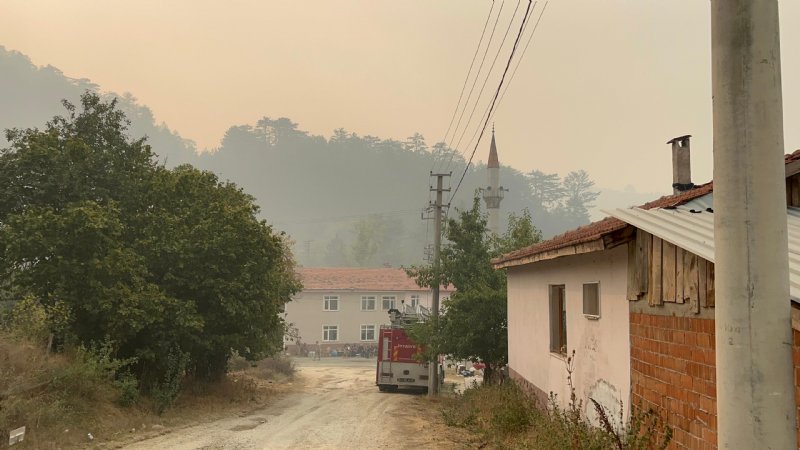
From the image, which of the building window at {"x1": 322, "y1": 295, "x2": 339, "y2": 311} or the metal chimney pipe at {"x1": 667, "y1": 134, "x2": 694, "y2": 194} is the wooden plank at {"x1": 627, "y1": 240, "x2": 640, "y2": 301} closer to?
the metal chimney pipe at {"x1": 667, "y1": 134, "x2": 694, "y2": 194}

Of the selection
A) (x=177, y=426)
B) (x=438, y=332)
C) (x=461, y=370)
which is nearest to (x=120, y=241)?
(x=177, y=426)

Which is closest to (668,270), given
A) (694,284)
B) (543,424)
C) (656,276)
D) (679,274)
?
(679,274)

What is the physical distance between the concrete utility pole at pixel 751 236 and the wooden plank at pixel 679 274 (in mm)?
2880

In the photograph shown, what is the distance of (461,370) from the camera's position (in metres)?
38.4

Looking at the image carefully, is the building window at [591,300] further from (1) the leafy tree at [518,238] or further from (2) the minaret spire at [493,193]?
(2) the minaret spire at [493,193]

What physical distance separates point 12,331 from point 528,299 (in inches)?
483

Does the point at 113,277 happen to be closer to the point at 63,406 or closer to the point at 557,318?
the point at 63,406

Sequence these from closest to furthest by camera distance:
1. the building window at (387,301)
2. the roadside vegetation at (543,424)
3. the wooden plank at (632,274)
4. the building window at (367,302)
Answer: the roadside vegetation at (543,424) → the wooden plank at (632,274) → the building window at (367,302) → the building window at (387,301)

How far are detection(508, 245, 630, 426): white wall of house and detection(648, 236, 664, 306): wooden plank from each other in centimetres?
102

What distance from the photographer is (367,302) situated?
5869 centimetres

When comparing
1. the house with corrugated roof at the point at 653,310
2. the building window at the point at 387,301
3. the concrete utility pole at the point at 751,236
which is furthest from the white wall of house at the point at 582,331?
the building window at the point at 387,301

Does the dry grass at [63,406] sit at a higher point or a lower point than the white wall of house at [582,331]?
lower

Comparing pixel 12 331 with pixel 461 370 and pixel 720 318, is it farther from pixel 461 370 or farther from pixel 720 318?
pixel 461 370

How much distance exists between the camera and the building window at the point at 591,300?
9.05 metres
